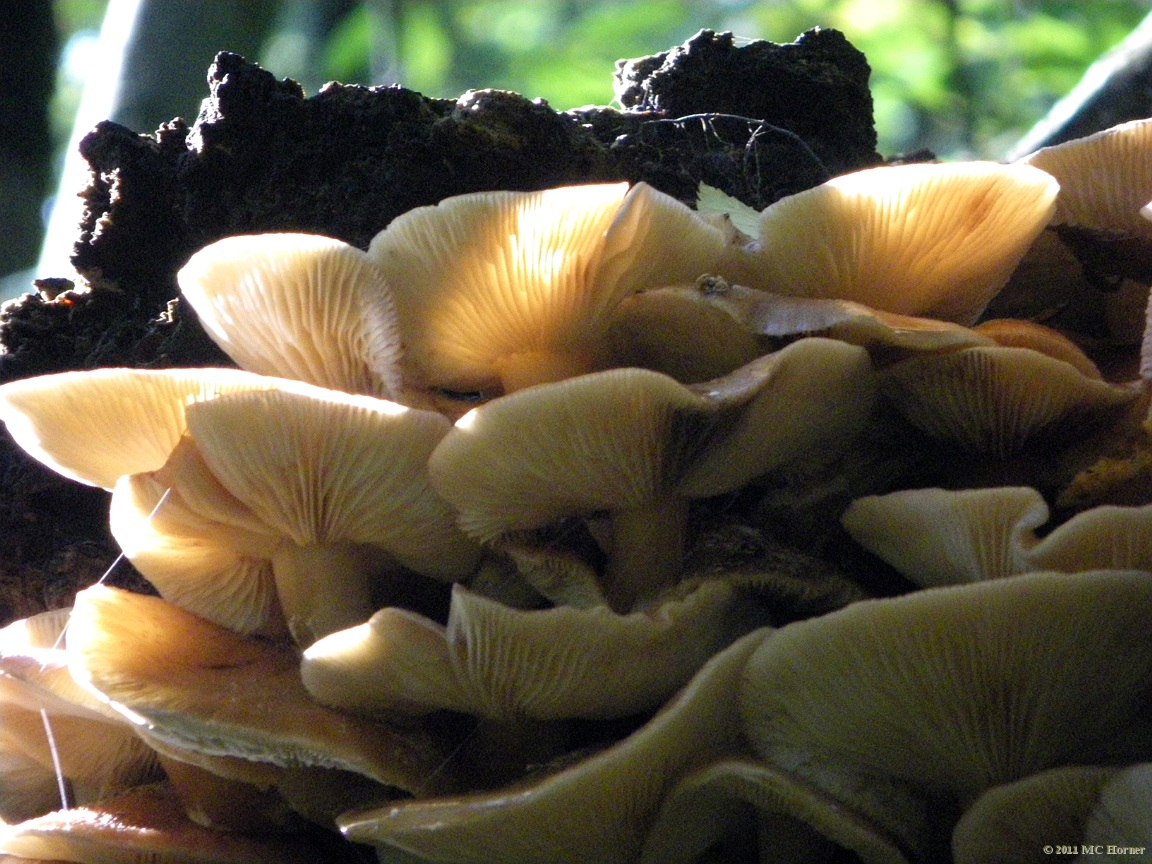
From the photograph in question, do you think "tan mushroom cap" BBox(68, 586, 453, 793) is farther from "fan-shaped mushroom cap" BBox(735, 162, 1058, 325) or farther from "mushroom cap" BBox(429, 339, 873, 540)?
"fan-shaped mushroom cap" BBox(735, 162, 1058, 325)

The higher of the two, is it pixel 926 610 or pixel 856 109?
pixel 856 109

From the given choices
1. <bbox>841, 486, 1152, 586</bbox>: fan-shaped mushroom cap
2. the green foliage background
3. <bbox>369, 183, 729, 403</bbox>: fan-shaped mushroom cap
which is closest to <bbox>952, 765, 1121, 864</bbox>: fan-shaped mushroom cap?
<bbox>841, 486, 1152, 586</bbox>: fan-shaped mushroom cap

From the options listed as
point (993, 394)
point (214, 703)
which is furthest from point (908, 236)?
point (214, 703)

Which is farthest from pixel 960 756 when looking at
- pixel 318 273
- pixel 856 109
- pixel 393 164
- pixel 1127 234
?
pixel 856 109

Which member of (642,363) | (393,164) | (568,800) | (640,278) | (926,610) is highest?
(393,164)

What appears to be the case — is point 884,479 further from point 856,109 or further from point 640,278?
point 856,109

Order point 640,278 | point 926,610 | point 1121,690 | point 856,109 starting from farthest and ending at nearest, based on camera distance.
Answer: point 856,109 < point 640,278 < point 1121,690 < point 926,610

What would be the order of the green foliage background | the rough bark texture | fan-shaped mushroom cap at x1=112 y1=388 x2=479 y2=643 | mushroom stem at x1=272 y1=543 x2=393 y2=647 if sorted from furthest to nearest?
the green foliage background < the rough bark texture < mushroom stem at x1=272 y1=543 x2=393 y2=647 < fan-shaped mushroom cap at x1=112 y1=388 x2=479 y2=643

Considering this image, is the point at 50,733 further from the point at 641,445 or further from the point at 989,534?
the point at 989,534
